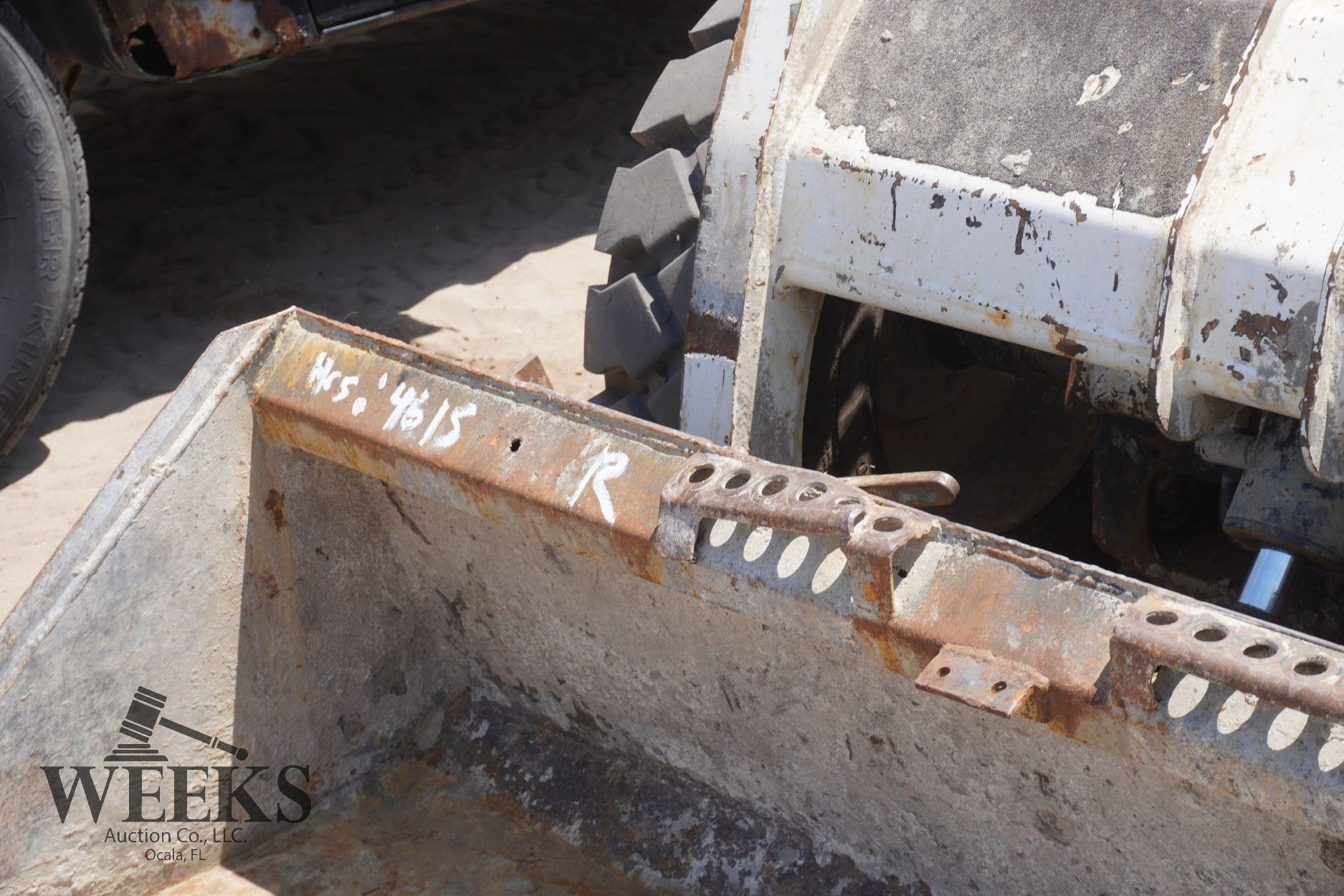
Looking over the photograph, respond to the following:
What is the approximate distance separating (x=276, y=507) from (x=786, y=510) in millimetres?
825

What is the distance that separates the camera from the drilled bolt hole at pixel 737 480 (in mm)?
1291

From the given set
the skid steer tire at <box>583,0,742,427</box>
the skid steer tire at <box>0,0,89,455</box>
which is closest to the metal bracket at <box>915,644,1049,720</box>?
the skid steer tire at <box>583,0,742,427</box>

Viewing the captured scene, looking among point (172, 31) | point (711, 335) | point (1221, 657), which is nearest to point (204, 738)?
point (711, 335)

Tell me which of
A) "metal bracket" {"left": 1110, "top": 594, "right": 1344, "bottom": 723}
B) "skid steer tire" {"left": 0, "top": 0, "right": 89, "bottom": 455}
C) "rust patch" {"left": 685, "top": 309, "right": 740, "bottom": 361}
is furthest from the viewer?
"skid steer tire" {"left": 0, "top": 0, "right": 89, "bottom": 455}

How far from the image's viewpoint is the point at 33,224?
279 cm

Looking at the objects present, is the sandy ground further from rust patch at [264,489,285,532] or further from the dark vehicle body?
rust patch at [264,489,285,532]

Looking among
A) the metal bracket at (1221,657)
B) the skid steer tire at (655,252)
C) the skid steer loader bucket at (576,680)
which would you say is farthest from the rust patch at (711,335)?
the metal bracket at (1221,657)

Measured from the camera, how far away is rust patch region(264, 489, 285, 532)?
5.80 ft

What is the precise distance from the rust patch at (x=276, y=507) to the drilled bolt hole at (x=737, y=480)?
0.72 meters

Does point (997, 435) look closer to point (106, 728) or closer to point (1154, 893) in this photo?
point (1154, 893)

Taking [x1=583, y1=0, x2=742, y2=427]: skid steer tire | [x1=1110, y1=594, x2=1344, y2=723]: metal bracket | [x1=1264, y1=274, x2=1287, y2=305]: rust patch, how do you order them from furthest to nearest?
[x1=583, y1=0, x2=742, y2=427]: skid steer tire, [x1=1264, y1=274, x2=1287, y2=305]: rust patch, [x1=1110, y1=594, x2=1344, y2=723]: metal bracket

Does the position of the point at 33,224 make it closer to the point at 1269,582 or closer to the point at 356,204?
the point at 356,204

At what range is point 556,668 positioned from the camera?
181 cm

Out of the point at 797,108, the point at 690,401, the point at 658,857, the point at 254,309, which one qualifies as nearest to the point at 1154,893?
the point at 658,857
